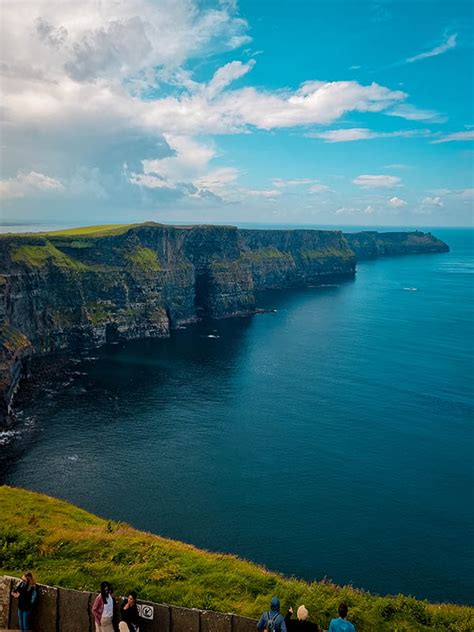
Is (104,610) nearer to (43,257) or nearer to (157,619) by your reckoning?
(157,619)

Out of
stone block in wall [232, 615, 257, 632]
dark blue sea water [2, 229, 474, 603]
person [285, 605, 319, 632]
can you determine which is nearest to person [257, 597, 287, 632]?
person [285, 605, 319, 632]

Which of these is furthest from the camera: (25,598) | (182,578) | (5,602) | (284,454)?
(284,454)

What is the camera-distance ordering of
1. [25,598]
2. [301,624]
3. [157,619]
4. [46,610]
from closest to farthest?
[301,624] < [25,598] < [157,619] < [46,610]

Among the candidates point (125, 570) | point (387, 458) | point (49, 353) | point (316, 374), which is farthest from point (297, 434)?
point (49, 353)

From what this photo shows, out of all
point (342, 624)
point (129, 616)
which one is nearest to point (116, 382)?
point (129, 616)

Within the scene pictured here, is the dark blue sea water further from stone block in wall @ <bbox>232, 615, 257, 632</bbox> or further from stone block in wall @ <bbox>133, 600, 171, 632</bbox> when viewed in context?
stone block in wall @ <bbox>133, 600, 171, 632</bbox>

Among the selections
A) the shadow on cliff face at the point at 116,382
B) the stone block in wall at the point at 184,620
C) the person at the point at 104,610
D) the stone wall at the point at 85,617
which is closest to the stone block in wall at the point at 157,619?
the stone wall at the point at 85,617
